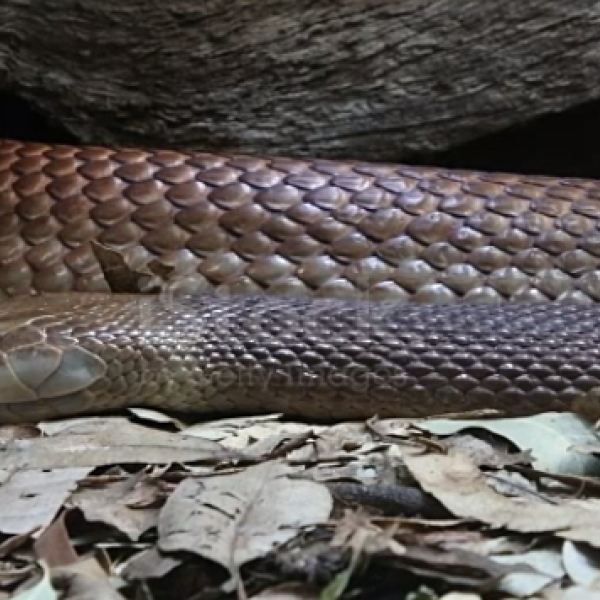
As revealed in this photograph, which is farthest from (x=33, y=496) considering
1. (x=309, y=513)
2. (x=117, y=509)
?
(x=309, y=513)

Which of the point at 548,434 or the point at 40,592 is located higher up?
the point at 40,592

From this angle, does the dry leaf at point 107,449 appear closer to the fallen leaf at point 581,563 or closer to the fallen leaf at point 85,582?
the fallen leaf at point 85,582

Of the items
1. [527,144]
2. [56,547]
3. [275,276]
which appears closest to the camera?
[56,547]

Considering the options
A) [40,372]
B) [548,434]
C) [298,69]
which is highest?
[298,69]

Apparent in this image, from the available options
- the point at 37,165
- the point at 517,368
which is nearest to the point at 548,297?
the point at 517,368

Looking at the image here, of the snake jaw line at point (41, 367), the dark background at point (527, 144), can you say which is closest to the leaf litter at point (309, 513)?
the snake jaw line at point (41, 367)

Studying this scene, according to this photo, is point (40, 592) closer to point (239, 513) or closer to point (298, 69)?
point (239, 513)

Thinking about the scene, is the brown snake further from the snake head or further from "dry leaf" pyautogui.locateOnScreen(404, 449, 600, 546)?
"dry leaf" pyautogui.locateOnScreen(404, 449, 600, 546)
